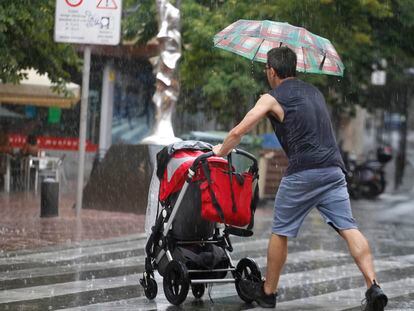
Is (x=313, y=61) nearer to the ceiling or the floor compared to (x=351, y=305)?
nearer to the ceiling

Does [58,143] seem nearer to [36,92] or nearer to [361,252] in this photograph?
[36,92]

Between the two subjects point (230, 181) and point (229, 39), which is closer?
point (230, 181)

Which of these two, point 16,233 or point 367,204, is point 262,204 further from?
point 16,233

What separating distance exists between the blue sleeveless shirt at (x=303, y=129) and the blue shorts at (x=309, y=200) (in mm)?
69

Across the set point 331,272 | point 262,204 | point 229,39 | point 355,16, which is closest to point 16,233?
point 331,272

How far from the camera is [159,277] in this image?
31.0 ft

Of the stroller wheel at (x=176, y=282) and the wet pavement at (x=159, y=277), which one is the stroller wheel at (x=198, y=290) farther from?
the stroller wheel at (x=176, y=282)

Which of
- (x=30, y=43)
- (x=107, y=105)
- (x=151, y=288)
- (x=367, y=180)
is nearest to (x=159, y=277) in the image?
(x=151, y=288)

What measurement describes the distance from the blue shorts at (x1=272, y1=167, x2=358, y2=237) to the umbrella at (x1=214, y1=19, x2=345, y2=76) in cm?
116

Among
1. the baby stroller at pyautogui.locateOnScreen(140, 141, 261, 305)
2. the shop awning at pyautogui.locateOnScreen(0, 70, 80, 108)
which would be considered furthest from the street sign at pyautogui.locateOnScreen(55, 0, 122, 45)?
the baby stroller at pyautogui.locateOnScreen(140, 141, 261, 305)

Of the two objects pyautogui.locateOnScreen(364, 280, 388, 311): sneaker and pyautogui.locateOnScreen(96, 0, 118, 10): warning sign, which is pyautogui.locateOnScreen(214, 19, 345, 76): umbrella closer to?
pyautogui.locateOnScreen(364, 280, 388, 311): sneaker

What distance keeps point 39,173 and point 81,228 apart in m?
9.69

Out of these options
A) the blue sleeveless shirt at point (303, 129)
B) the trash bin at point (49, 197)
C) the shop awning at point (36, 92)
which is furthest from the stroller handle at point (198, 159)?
the shop awning at point (36, 92)

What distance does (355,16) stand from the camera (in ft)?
75.2
